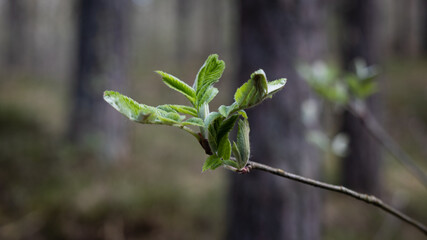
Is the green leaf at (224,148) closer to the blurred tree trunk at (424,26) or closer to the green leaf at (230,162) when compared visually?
the green leaf at (230,162)

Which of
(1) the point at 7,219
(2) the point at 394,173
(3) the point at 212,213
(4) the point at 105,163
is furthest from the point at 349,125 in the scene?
(1) the point at 7,219

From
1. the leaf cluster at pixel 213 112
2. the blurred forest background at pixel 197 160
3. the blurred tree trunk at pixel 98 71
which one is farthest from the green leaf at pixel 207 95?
the blurred tree trunk at pixel 98 71

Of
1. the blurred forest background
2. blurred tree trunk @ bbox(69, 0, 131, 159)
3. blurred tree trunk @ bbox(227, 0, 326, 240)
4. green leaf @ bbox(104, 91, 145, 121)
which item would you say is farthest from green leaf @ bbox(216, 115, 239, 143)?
blurred tree trunk @ bbox(69, 0, 131, 159)

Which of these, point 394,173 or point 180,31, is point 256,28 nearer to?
point 394,173

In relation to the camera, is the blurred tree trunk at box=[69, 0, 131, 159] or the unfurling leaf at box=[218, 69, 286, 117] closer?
the unfurling leaf at box=[218, 69, 286, 117]

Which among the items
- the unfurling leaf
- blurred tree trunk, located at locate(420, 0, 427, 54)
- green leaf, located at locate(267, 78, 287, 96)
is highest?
blurred tree trunk, located at locate(420, 0, 427, 54)

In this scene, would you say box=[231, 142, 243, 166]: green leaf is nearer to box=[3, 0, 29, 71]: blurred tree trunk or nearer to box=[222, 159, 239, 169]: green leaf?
box=[222, 159, 239, 169]: green leaf
